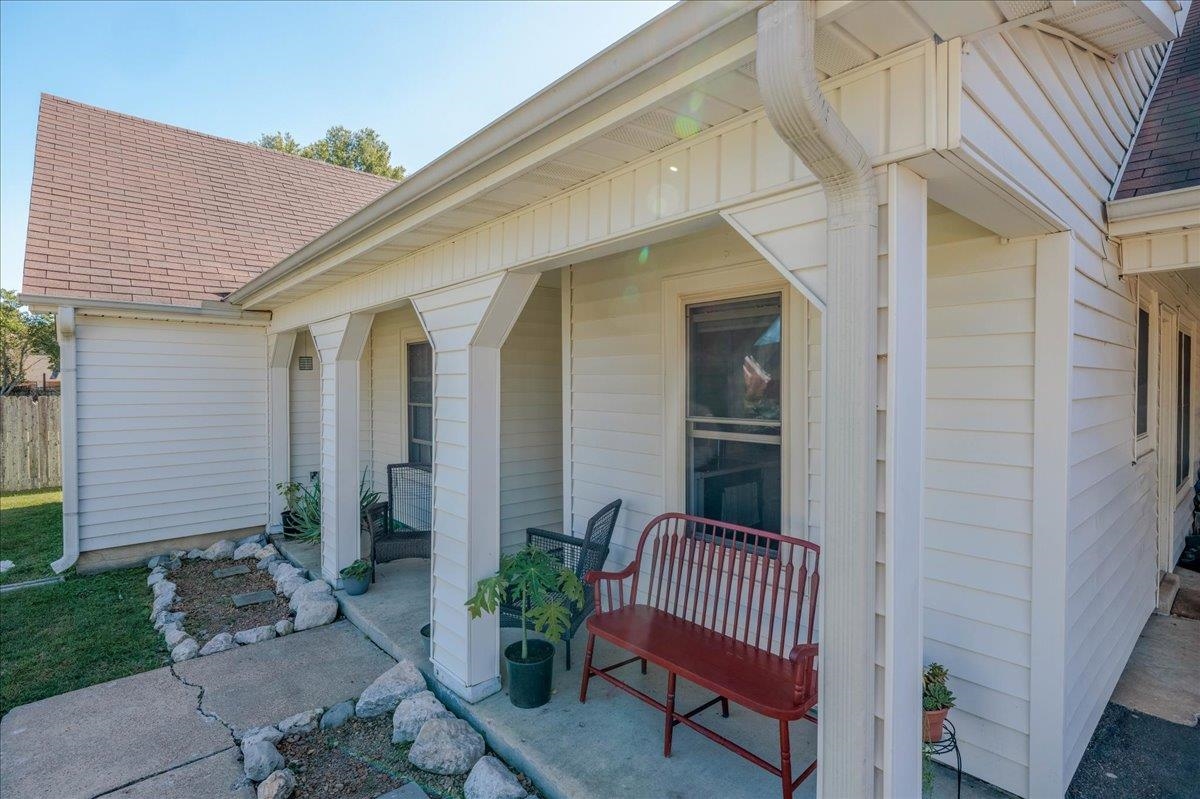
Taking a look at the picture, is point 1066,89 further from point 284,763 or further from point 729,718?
point 284,763

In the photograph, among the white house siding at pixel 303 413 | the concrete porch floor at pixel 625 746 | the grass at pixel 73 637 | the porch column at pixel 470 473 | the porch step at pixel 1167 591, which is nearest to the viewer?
the concrete porch floor at pixel 625 746

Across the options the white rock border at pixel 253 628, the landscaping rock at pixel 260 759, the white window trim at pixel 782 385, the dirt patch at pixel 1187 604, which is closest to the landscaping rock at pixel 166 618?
the white rock border at pixel 253 628

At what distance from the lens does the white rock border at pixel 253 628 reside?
4.27 m

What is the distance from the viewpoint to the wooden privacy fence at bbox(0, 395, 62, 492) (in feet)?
32.6

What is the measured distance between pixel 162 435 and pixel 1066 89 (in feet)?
26.2

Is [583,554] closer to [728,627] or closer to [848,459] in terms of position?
[728,627]

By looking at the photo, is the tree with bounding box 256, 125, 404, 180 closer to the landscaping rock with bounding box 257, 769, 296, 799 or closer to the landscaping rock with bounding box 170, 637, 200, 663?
the landscaping rock with bounding box 170, 637, 200, 663

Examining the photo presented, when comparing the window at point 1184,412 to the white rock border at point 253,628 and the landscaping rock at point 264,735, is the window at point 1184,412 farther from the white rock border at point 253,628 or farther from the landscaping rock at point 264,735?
the white rock border at point 253,628

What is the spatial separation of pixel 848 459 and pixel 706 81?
3.83 ft

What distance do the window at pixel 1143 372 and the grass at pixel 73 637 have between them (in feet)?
22.5

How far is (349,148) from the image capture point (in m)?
25.0

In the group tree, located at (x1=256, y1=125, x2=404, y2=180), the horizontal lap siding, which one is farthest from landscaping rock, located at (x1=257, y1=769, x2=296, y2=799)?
tree, located at (x1=256, y1=125, x2=404, y2=180)

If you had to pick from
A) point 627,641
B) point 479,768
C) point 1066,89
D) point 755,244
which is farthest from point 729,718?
point 1066,89

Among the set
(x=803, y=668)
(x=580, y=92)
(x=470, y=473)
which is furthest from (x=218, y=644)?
(x=580, y=92)
